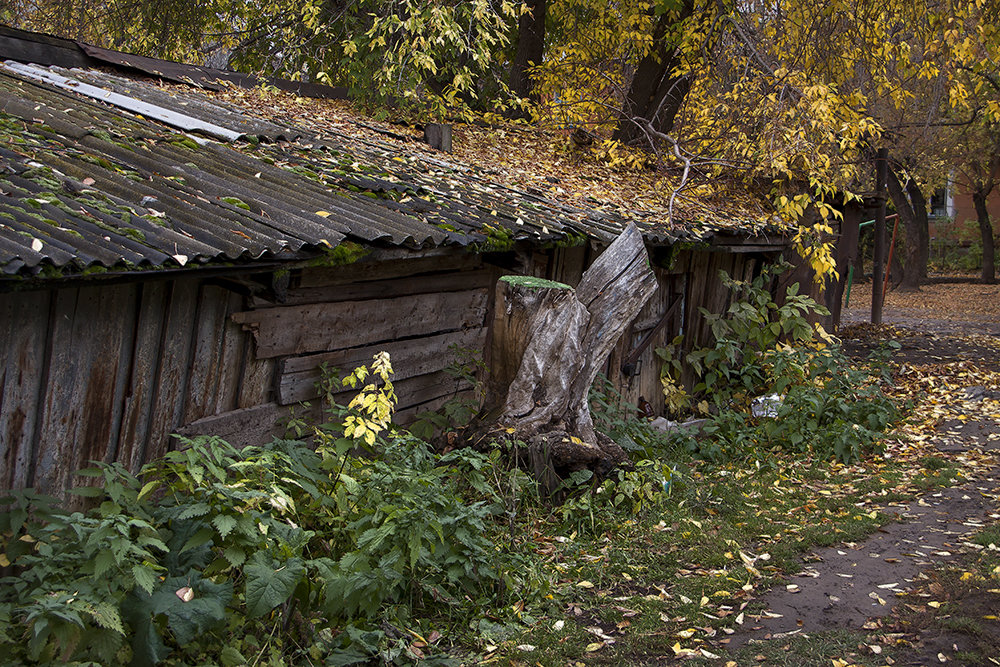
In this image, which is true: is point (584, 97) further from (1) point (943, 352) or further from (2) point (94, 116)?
(2) point (94, 116)

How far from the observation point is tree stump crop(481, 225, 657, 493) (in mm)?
5824

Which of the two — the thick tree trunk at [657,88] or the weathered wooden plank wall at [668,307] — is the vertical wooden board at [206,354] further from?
the thick tree trunk at [657,88]

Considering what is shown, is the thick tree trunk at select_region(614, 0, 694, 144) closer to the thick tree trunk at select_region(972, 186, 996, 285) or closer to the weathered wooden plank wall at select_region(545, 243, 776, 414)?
the weathered wooden plank wall at select_region(545, 243, 776, 414)

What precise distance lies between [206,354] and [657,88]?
1065 cm

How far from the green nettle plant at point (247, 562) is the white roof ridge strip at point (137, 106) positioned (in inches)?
134

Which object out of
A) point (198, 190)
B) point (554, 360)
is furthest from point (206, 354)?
point (554, 360)

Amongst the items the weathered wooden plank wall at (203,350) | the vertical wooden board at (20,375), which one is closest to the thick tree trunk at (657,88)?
the weathered wooden plank wall at (203,350)

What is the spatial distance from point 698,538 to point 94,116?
5453mm

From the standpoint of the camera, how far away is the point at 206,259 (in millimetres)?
4184

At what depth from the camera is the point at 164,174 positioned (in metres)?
5.48

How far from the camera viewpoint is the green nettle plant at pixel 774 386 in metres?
8.54

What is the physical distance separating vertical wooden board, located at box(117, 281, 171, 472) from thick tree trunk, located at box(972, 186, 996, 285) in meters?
25.7

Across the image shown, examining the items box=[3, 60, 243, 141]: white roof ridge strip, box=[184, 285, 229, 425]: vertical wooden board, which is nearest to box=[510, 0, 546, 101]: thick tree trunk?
box=[3, 60, 243, 141]: white roof ridge strip

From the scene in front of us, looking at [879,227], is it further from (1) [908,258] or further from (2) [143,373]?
(2) [143,373]
